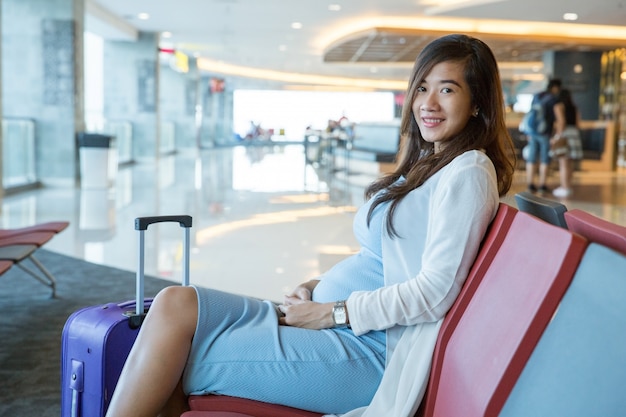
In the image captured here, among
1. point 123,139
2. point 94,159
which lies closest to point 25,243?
point 94,159

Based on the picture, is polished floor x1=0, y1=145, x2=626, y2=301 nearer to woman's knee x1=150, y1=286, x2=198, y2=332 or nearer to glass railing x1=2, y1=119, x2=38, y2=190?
glass railing x1=2, y1=119, x2=38, y2=190

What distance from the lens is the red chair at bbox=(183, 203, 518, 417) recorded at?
1.49 metres

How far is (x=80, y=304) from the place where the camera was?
4.21 m

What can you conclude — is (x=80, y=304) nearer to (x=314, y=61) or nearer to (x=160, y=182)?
(x=160, y=182)

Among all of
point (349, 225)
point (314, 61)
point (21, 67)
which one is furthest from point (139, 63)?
point (349, 225)

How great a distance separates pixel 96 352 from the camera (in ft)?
6.30

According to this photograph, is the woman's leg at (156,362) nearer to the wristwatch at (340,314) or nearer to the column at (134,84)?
the wristwatch at (340,314)

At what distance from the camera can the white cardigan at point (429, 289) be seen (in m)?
1.55

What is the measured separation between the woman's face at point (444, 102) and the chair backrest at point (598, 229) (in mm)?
473

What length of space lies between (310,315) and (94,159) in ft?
34.9

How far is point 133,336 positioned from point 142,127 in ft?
60.3

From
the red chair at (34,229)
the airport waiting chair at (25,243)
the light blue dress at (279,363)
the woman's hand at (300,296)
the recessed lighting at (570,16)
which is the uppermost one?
the recessed lighting at (570,16)

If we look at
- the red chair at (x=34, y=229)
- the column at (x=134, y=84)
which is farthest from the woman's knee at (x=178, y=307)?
the column at (x=134, y=84)

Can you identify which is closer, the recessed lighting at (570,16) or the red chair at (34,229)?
the red chair at (34,229)
